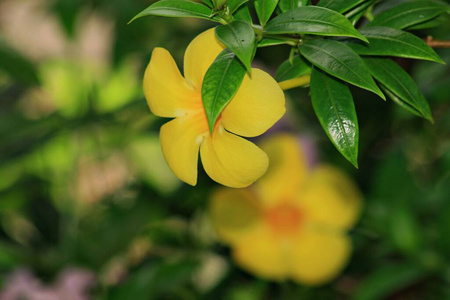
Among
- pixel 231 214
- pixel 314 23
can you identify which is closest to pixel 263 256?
pixel 231 214

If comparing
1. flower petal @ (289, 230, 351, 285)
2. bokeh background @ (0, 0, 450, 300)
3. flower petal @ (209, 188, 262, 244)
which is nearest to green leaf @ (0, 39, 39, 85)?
bokeh background @ (0, 0, 450, 300)

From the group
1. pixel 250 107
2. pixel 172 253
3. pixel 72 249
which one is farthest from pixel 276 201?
pixel 250 107

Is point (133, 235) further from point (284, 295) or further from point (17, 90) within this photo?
point (17, 90)

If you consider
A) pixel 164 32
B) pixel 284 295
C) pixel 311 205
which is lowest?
pixel 284 295

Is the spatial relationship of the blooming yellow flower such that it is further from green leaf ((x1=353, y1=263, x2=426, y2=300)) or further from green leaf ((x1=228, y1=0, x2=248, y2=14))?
green leaf ((x1=228, y1=0, x2=248, y2=14))

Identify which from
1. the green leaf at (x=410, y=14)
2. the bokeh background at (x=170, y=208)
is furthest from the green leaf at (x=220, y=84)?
the bokeh background at (x=170, y=208)

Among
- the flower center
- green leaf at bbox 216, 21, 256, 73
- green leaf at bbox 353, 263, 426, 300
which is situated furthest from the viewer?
the flower center
